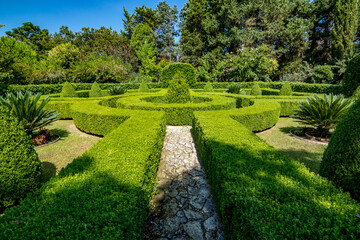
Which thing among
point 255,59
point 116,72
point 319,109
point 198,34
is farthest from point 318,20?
point 116,72

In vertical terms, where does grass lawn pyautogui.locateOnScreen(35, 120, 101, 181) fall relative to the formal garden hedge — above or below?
below

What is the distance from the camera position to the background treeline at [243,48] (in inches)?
814

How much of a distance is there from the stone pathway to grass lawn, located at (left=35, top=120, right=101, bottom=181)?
2695 mm

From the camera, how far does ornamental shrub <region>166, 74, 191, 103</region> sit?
9.20 meters

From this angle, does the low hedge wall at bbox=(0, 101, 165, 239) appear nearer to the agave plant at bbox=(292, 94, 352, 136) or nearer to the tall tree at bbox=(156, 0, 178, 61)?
the agave plant at bbox=(292, 94, 352, 136)

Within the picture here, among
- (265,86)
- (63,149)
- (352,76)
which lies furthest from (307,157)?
(265,86)

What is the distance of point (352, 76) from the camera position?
10859mm

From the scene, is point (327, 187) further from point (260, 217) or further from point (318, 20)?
point (318, 20)

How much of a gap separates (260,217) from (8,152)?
3384 mm

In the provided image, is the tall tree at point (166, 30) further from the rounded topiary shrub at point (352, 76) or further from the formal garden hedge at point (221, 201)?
the formal garden hedge at point (221, 201)

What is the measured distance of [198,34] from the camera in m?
30.7

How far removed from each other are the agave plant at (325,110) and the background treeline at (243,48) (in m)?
19.8

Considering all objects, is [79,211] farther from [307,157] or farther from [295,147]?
[295,147]

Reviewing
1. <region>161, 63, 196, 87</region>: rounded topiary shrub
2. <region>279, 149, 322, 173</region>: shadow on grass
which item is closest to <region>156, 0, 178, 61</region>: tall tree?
<region>161, 63, 196, 87</region>: rounded topiary shrub
